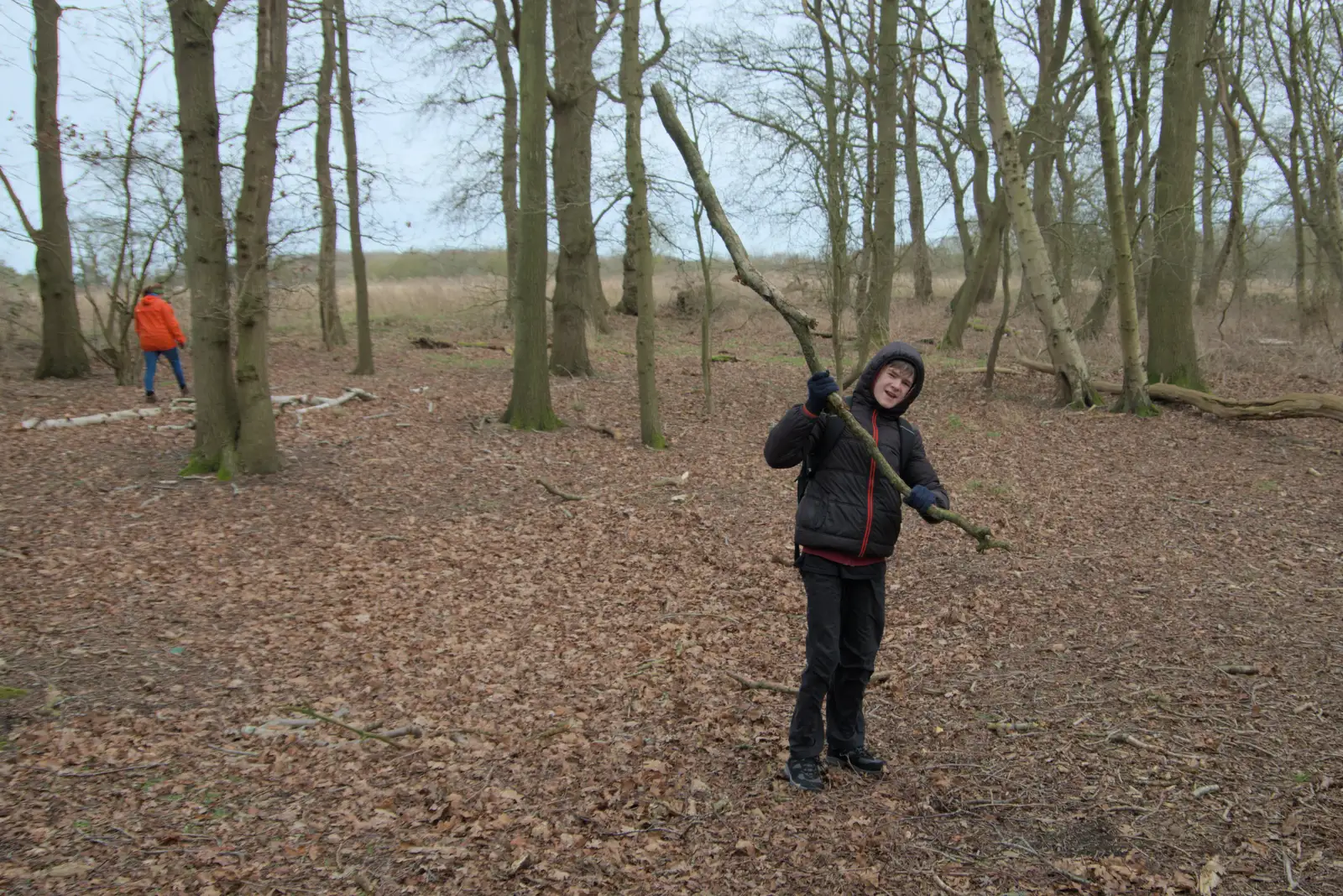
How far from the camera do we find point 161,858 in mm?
3596

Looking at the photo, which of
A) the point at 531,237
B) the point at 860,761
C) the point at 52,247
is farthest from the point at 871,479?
the point at 52,247

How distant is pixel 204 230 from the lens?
890cm

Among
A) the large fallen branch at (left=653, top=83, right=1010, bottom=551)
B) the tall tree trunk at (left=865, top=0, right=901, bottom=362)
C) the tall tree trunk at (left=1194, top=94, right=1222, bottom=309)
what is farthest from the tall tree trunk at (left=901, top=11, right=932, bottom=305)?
the large fallen branch at (left=653, top=83, right=1010, bottom=551)

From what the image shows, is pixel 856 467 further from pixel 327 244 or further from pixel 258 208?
pixel 327 244

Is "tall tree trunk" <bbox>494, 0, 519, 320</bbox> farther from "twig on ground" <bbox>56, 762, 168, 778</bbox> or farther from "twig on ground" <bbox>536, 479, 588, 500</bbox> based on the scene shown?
"twig on ground" <bbox>56, 762, 168, 778</bbox>

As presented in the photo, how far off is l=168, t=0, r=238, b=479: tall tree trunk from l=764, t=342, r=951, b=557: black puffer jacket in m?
7.18

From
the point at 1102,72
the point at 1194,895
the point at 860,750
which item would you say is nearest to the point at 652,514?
the point at 860,750

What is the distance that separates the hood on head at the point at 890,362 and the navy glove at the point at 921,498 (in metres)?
0.38

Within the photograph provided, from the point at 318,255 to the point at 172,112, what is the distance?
24.9 feet

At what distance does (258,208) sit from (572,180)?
7.67 metres

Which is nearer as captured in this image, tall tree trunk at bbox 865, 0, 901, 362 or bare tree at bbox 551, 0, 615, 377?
bare tree at bbox 551, 0, 615, 377

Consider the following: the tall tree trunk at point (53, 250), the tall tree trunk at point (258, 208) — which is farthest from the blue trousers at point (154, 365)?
the tall tree trunk at point (258, 208)

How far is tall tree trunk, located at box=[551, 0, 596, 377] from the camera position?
14.7 metres

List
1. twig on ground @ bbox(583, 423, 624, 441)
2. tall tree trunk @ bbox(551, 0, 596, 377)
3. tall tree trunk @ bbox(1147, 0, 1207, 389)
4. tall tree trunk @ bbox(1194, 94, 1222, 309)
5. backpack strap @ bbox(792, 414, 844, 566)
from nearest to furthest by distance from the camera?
backpack strap @ bbox(792, 414, 844, 566) < twig on ground @ bbox(583, 423, 624, 441) < tall tree trunk @ bbox(1147, 0, 1207, 389) < tall tree trunk @ bbox(551, 0, 596, 377) < tall tree trunk @ bbox(1194, 94, 1222, 309)
